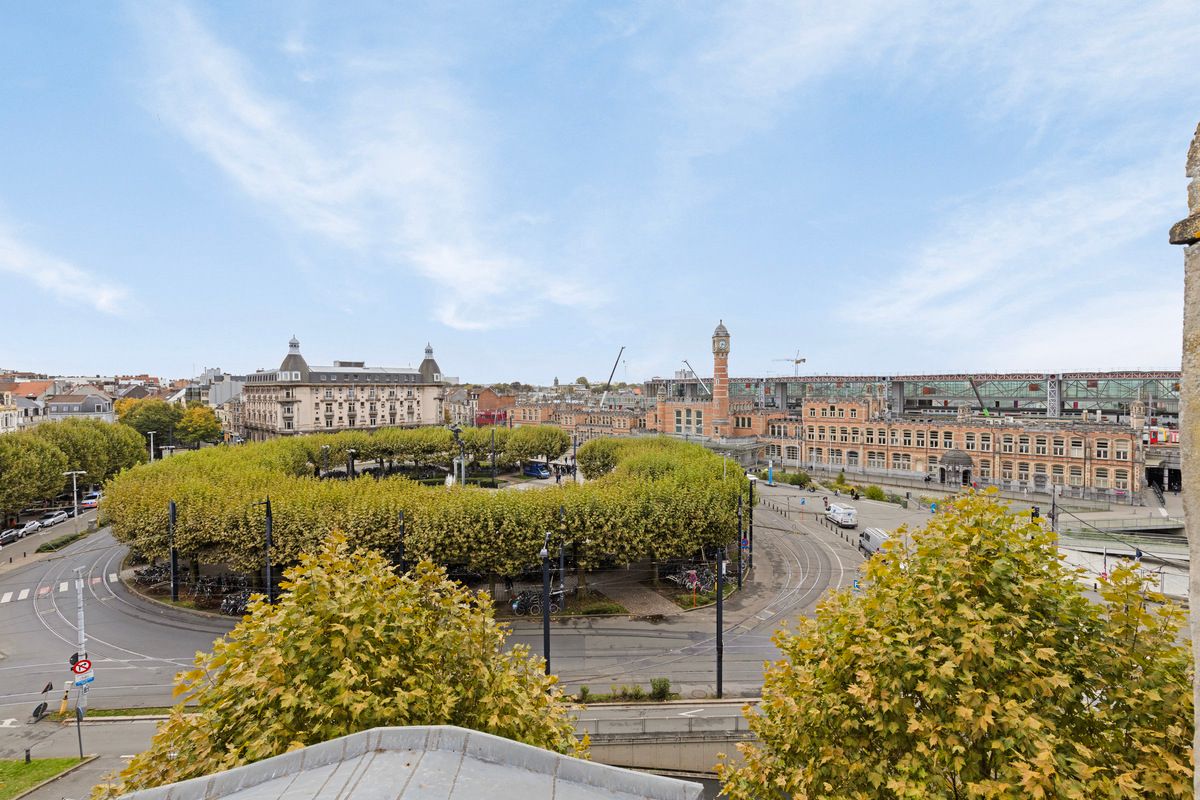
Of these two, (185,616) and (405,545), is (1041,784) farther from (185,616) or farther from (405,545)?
(185,616)

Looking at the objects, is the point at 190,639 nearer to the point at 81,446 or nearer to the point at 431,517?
the point at 431,517

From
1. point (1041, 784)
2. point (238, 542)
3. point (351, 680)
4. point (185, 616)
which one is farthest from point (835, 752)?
point (185, 616)

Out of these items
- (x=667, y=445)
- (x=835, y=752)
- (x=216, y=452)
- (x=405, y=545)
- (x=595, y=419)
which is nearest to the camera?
(x=835, y=752)

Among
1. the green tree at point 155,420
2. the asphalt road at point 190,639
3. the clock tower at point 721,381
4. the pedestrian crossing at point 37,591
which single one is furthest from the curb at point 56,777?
the green tree at point 155,420

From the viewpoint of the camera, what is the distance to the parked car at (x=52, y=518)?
5272 cm

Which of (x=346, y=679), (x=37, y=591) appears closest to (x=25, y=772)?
(x=346, y=679)

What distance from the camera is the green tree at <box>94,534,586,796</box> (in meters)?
9.11

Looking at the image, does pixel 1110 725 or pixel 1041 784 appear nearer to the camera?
pixel 1041 784

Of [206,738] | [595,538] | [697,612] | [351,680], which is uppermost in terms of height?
[351,680]

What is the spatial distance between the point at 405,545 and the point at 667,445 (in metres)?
37.1

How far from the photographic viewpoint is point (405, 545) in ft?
95.7

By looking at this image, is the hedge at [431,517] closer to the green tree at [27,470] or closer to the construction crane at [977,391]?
the green tree at [27,470]

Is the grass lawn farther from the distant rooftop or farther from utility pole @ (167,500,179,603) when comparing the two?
the distant rooftop

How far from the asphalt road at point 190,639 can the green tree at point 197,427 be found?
68.9 metres
